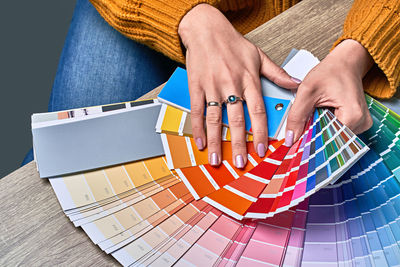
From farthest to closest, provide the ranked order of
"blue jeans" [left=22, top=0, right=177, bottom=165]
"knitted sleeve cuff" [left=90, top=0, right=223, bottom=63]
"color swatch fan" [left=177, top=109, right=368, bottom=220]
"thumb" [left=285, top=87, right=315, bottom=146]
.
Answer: "blue jeans" [left=22, top=0, right=177, bottom=165], "knitted sleeve cuff" [left=90, top=0, right=223, bottom=63], "thumb" [left=285, top=87, right=315, bottom=146], "color swatch fan" [left=177, top=109, right=368, bottom=220]

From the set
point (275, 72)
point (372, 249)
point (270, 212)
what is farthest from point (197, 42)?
point (372, 249)

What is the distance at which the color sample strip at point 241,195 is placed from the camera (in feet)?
1.97

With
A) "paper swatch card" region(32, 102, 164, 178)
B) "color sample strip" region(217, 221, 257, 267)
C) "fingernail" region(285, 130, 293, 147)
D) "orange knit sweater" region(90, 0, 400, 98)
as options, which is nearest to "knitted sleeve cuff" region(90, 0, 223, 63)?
"orange knit sweater" region(90, 0, 400, 98)

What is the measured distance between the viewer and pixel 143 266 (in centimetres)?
57

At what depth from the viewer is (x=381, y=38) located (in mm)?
738

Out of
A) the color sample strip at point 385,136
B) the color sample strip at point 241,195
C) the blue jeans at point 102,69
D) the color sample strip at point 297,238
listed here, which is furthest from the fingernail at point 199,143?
the blue jeans at point 102,69

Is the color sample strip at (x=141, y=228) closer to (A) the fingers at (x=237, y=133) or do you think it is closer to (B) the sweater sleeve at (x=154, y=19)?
(A) the fingers at (x=237, y=133)

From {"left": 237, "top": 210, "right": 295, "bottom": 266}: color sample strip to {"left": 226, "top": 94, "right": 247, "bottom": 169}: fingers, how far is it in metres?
0.11

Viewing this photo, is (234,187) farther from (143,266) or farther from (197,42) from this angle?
(197,42)

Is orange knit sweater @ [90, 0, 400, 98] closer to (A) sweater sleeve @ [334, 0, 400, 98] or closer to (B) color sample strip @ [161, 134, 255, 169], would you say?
(A) sweater sleeve @ [334, 0, 400, 98]

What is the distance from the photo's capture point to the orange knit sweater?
2.42 ft

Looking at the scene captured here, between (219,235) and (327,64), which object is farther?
(327,64)

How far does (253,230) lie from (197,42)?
0.40 m

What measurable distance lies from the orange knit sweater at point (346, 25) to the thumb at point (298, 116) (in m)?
0.18
